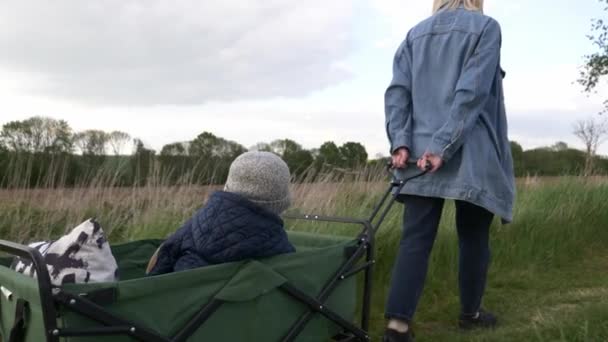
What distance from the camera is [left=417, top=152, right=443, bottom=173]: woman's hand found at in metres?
2.53

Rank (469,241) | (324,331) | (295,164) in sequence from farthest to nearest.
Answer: (295,164) < (469,241) < (324,331)

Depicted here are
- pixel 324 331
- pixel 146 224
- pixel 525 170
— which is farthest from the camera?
pixel 525 170

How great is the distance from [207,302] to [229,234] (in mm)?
261

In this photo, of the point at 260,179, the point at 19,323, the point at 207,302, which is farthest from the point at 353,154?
the point at 19,323

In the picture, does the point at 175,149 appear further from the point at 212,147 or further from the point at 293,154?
the point at 293,154

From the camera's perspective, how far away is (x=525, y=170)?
30.2 feet

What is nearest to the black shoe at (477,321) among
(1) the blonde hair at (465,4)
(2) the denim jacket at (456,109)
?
(2) the denim jacket at (456,109)

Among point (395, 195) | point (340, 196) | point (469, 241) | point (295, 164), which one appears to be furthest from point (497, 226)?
point (395, 195)

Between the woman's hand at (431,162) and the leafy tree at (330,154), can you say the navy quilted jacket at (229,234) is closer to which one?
the woman's hand at (431,162)

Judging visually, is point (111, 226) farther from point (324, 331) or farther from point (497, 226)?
point (497, 226)

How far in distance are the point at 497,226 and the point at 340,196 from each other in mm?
1587

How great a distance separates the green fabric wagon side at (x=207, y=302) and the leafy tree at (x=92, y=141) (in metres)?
3.31

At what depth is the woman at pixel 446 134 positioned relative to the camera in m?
2.57

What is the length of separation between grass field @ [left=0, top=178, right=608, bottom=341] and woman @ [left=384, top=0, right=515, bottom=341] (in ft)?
1.79
